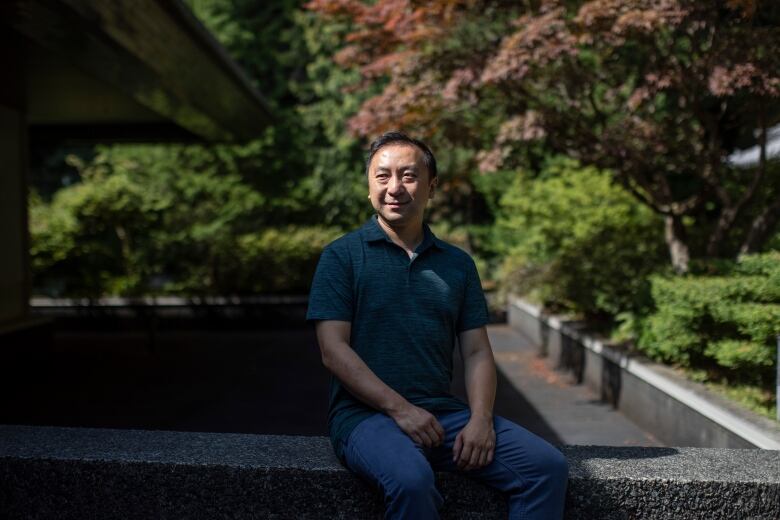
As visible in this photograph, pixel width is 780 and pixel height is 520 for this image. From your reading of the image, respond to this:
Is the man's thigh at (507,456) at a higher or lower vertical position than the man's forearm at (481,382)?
lower

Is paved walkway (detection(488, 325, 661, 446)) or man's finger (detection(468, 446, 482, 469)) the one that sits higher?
man's finger (detection(468, 446, 482, 469))

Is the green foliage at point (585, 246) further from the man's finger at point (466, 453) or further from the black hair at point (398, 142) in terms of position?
the man's finger at point (466, 453)

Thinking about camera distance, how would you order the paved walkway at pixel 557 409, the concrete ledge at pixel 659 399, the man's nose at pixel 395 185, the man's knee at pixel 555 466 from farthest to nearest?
1. the paved walkway at pixel 557 409
2. the concrete ledge at pixel 659 399
3. the man's nose at pixel 395 185
4. the man's knee at pixel 555 466

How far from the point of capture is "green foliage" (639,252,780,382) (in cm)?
492

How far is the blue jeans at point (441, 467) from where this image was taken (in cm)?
225

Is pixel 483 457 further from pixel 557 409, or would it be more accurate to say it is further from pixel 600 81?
pixel 600 81

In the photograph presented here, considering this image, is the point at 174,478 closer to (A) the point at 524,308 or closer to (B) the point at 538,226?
(B) the point at 538,226

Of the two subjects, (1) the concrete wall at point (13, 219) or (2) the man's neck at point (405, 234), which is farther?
(1) the concrete wall at point (13, 219)

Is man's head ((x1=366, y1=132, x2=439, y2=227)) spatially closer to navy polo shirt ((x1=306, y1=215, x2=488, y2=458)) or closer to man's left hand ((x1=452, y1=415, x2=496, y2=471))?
navy polo shirt ((x1=306, y1=215, x2=488, y2=458))

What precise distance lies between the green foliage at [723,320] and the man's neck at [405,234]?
9.92 feet

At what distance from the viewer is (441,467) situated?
2566mm

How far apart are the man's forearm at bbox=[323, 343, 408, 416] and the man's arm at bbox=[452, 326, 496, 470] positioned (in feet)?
0.76

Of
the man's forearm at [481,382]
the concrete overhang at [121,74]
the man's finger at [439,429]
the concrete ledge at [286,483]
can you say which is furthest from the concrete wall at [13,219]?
the man's finger at [439,429]

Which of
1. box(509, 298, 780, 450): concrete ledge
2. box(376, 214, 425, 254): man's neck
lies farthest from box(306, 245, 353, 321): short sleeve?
box(509, 298, 780, 450): concrete ledge
